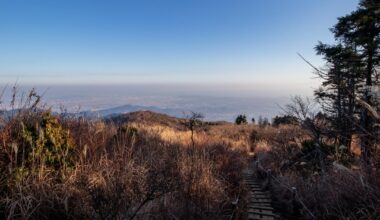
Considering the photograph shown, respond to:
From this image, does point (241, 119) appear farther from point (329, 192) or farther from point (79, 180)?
point (79, 180)

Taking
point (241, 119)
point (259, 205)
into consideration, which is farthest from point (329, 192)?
point (241, 119)

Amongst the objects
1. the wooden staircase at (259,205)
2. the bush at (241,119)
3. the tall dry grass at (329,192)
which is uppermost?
the tall dry grass at (329,192)

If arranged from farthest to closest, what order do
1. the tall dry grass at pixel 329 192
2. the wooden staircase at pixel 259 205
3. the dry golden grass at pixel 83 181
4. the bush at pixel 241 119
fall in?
the bush at pixel 241 119 < the wooden staircase at pixel 259 205 < the tall dry grass at pixel 329 192 < the dry golden grass at pixel 83 181

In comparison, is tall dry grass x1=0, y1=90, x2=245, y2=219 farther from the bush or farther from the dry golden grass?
the bush

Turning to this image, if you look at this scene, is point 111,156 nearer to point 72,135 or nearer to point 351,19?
point 72,135

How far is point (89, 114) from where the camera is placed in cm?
807

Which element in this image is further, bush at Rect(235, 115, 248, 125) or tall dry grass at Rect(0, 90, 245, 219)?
bush at Rect(235, 115, 248, 125)

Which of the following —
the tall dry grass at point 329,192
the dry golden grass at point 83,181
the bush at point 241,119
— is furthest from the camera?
the bush at point 241,119

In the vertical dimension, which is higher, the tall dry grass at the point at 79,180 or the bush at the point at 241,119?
the tall dry grass at the point at 79,180

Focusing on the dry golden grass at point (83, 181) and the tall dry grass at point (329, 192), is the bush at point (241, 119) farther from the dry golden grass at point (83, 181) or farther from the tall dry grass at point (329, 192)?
the dry golden grass at point (83, 181)

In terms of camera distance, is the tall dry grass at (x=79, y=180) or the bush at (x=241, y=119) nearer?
the tall dry grass at (x=79, y=180)

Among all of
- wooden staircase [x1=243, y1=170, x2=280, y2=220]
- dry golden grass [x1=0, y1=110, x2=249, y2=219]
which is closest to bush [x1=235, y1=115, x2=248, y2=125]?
wooden staircase [x1=243, y1=170, x2=280, y2=220]

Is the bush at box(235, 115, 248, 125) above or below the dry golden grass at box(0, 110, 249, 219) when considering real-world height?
below

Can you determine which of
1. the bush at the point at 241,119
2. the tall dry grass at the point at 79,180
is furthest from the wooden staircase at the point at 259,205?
the bush at the point at 241,119
